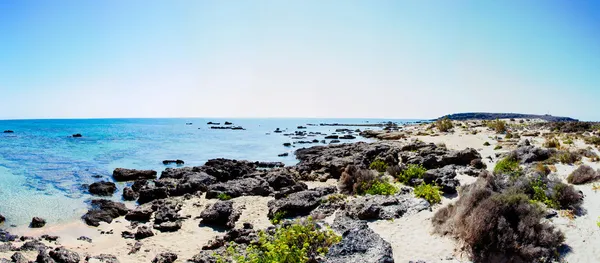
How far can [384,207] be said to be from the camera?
12.0m

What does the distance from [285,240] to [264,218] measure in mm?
5855

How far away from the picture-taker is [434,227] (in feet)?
32.6

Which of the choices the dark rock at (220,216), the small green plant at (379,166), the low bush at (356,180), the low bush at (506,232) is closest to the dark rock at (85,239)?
the dark rock at (220,216)

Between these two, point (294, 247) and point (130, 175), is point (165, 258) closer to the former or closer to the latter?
point (294, 247)

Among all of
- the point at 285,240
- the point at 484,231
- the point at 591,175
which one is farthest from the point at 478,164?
the point at 285,240

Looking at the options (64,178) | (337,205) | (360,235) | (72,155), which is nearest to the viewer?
(360,235)

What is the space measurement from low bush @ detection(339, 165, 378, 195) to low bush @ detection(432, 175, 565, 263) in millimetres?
6808

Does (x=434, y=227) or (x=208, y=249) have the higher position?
(x=434, y=227)

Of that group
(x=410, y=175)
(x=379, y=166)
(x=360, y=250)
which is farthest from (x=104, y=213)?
(x=379, y=166)

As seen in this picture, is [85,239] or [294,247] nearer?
[294,247]

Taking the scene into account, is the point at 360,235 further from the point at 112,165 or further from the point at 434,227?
the point at 112,165

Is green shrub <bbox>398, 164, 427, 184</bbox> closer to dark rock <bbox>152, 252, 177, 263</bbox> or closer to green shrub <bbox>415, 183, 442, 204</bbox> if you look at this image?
green shrub <bbox>415, 183, 442, 204</bbox>

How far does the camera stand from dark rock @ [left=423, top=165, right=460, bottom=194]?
1447cm

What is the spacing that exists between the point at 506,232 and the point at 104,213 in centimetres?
1635
